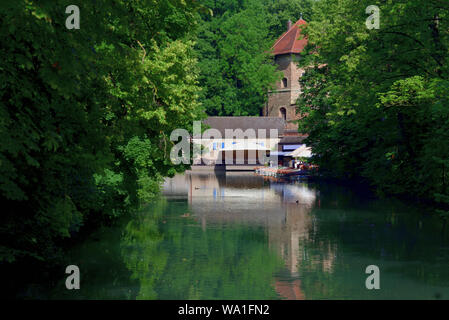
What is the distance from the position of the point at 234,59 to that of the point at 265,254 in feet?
254

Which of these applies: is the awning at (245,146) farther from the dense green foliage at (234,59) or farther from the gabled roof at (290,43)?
the gabled roof at (290,43)

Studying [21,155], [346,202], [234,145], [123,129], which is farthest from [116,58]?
[234,145]

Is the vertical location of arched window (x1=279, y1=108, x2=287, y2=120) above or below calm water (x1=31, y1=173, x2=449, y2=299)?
above

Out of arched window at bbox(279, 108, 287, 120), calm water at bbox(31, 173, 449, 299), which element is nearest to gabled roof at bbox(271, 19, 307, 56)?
arched window at bbox(279, 108, 287, 120)

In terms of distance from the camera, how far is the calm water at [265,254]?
1764 cm

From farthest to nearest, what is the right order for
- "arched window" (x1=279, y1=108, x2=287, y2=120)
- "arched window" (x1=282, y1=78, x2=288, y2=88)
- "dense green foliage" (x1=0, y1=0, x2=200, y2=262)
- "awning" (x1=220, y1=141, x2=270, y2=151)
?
1. "arched window" (x1=279, y1=108, x2=287, y2=120)
2. "arched window" (x1=282, y1=78, x2=288, y2=88)
3. "awning" (x1=220, y1=141, x2=270, y2=151)
4. "dense green foliage" (x1=0, y1=0, x2=200, y2=262)

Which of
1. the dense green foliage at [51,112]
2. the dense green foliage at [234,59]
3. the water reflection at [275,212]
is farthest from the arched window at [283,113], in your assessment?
the dense green foliage at [51,112]

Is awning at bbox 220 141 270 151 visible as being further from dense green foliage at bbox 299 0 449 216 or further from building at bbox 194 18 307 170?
dense green foliage at bbox 299 0 449 216

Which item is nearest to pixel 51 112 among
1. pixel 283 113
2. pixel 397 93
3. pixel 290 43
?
pixel 397 93

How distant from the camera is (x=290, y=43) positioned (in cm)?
10194

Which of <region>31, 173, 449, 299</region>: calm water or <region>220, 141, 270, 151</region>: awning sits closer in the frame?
<region>31, 173, 449, 299</region>: calm water

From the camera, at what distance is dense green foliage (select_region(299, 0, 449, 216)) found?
104 ft

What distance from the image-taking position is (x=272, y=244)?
25.6 m

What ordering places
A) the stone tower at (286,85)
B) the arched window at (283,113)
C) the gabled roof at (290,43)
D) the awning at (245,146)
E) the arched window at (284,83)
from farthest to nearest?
the arched window at (283,113)
the arched window at (284,83)
the stone tower at (286,85)
the awning at (245,146)
the gabled roof at (290,43)
